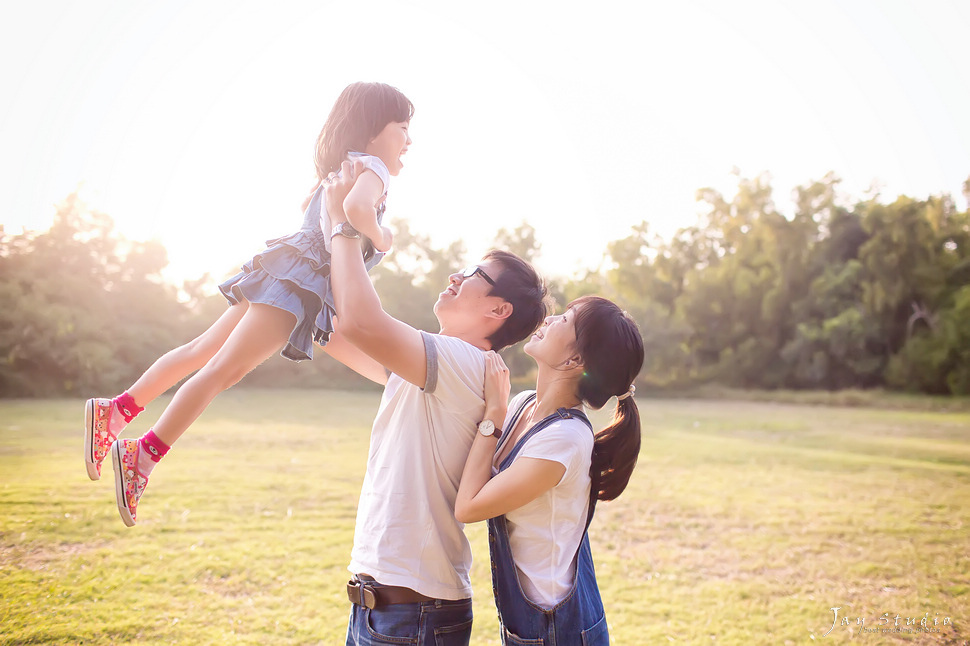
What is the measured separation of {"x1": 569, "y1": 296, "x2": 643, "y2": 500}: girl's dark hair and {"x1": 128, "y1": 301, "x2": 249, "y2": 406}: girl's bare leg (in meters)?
1.19

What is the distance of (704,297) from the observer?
120 ft

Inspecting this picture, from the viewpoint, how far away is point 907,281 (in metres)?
32.5

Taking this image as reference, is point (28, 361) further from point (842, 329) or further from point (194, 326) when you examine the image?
point (842, 329)

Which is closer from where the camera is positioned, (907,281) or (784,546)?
(784,546)

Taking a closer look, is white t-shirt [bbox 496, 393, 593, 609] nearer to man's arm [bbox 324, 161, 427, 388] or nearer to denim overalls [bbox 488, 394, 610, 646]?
denim overalls [bbox 488, 394, 610, 646]

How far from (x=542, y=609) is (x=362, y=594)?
431 mm

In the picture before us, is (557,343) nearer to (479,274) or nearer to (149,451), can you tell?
(479,274)

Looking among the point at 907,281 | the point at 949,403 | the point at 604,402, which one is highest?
the point at 907,281

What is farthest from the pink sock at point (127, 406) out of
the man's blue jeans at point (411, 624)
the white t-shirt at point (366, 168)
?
the man's blue jeans at point (411, 624)

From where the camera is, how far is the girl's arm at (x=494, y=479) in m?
1.64

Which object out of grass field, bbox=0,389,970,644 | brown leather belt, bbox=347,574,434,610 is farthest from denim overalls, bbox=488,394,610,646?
grass field, bbox=0,389,970,644

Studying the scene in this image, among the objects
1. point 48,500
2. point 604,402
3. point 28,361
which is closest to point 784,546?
point 604,402

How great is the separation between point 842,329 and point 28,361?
3121 centimetres

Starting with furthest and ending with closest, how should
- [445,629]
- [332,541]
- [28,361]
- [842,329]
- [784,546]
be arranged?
[842,329]
[28,361]
[784,546]
[332,541]
[445,629]
